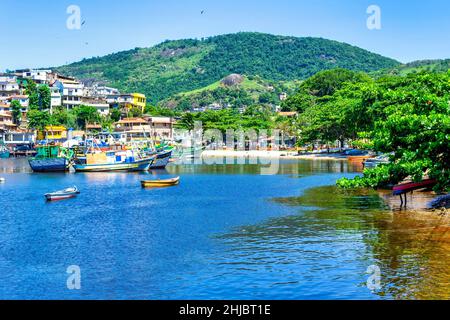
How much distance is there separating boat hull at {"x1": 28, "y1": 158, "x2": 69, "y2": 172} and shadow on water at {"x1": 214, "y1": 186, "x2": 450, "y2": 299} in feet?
152

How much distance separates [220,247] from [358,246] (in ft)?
21.1

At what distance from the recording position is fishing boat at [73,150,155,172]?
2975 inches

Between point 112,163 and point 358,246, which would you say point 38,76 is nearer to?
point 112,163

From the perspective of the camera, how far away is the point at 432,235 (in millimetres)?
28344

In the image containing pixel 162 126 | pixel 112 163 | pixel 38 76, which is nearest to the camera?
pixel 112 163

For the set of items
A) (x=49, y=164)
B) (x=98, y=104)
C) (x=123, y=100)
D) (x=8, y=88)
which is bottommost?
(x=49, y=164)

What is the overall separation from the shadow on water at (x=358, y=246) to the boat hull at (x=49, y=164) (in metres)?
46.3

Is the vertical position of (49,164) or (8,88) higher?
(8,88)

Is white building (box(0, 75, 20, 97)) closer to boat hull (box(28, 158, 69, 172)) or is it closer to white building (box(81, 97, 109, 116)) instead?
white building (box(81, 97, 109, 116))

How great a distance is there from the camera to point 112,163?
248 ft

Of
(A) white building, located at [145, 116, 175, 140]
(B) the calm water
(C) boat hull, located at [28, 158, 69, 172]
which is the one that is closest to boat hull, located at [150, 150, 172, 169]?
(C) boat hull, located at [28, 158, 69, 172]
